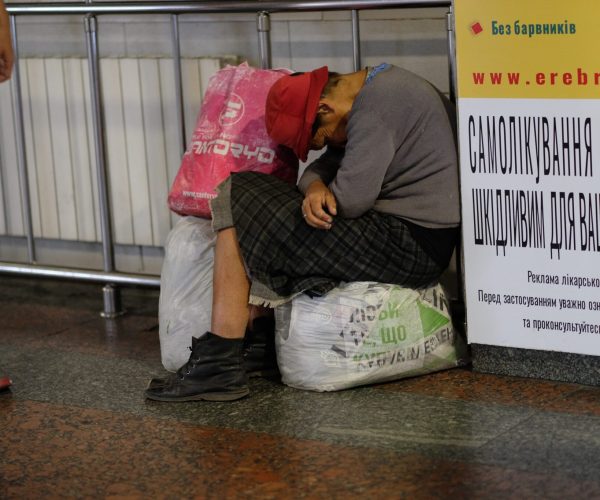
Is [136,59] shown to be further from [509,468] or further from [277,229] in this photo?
[509,468]

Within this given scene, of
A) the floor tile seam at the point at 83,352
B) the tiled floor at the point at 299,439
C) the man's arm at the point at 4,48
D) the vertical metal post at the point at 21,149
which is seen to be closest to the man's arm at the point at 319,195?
the tiled floor at the point at 299,439

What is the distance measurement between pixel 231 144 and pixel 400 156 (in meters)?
0.65

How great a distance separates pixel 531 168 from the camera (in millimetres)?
3350

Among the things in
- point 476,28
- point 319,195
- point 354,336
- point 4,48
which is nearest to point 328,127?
point 319,195

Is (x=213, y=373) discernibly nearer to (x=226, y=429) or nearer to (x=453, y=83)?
(x=226, y=429)

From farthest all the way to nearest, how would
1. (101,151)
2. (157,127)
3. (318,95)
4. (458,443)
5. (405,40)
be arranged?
(157,127) → (101,151) → (405,40) → (318,95) → (458,443)

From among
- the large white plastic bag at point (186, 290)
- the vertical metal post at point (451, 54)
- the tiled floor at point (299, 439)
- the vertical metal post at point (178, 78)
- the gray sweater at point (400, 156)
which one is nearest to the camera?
the tiled floor at point (299, 439)

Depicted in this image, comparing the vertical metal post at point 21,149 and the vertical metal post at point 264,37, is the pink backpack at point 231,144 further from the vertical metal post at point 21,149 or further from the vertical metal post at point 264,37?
the vertical metal post at point 21,149

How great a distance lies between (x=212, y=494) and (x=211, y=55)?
7.49 ft

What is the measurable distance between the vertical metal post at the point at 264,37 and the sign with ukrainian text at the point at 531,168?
0.88 metres

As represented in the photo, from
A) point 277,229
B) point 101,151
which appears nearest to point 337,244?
point 277,229

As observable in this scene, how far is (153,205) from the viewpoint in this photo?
497 centimetres

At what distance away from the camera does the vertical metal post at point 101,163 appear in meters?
4.46

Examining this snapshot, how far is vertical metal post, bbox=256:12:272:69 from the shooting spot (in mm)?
4043
